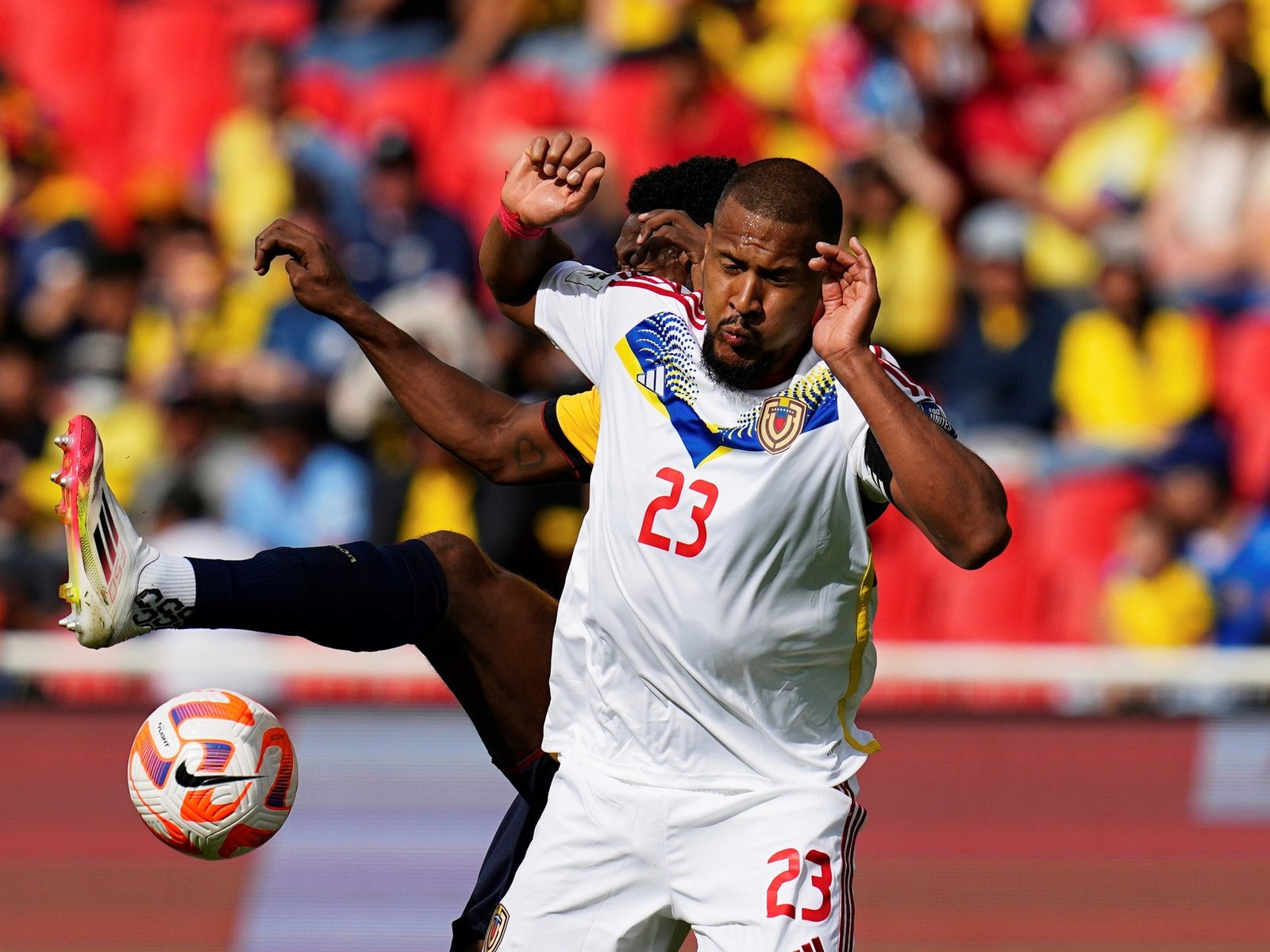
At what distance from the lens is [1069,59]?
38.0ft

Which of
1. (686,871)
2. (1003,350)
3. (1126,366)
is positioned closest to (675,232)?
(686,871)

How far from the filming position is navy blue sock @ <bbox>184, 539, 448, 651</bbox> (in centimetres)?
450

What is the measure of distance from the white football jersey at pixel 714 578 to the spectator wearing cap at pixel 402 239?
6437 millimetres

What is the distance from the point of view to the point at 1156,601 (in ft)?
29.6

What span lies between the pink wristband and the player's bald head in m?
0.65

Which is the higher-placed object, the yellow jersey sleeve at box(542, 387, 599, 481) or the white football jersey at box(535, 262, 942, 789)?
the yellow jersey sleeve at box(542, 387, 599, 481)

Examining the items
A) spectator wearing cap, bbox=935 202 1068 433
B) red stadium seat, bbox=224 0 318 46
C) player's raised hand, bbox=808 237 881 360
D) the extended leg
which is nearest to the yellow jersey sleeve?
the extended leg

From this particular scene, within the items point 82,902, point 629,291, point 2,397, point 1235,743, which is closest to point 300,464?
point 2,397

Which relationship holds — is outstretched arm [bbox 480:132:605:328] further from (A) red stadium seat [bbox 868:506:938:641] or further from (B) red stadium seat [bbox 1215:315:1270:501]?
(B) red stadium seat [bbox 1215:315:1270:501]

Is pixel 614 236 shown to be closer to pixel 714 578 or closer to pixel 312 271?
pixel 312 271

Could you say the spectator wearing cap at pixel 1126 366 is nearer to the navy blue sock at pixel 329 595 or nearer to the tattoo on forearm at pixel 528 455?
the tattoo on forearm at pixel 528 455

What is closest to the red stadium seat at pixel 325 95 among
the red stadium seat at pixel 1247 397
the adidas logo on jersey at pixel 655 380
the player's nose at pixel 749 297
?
the red stadium seat at pixel 1247 397

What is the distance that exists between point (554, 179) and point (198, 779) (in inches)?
68.2

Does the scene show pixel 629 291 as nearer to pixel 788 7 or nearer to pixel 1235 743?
pixel 1235 743
